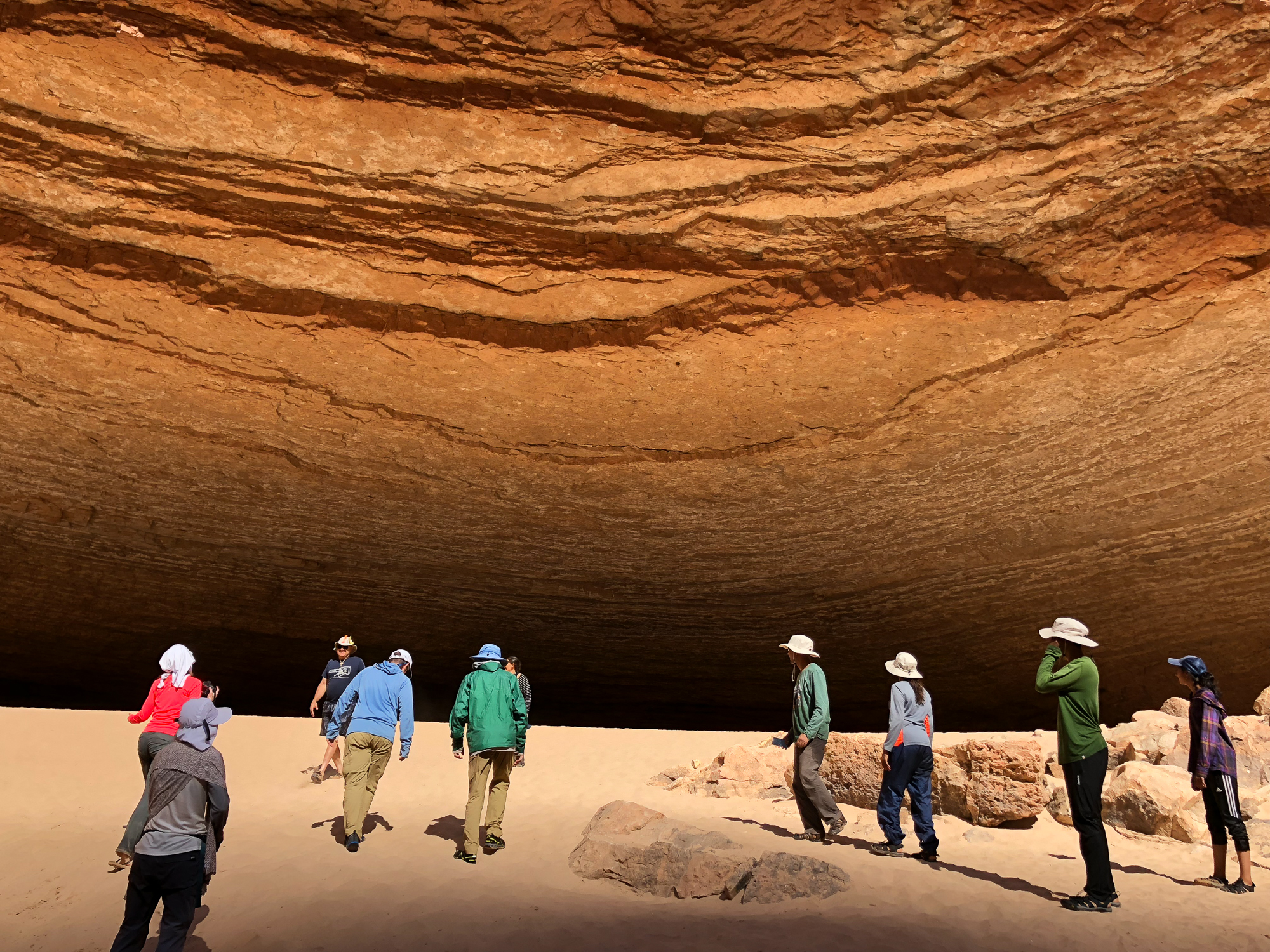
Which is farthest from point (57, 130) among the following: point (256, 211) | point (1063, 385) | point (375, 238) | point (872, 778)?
point (1063, 385)

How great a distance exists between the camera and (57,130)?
A: 4.93m

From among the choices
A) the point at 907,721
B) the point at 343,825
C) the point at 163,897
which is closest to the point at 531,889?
the point at 163,897

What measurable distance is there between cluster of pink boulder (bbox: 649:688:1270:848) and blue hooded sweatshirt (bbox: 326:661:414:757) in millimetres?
2634

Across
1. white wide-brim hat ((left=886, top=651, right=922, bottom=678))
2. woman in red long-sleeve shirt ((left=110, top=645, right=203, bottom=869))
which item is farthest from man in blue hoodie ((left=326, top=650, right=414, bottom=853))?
white wide-brim hat ((left=886, top=651, right=922, bottom=678))

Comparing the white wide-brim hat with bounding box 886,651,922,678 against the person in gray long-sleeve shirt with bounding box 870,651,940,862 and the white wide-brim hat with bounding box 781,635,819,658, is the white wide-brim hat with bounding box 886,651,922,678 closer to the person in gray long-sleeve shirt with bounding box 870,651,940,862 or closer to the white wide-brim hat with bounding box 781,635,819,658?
the person in gray long-sleeve shirt with bounding box 870,651,940,862

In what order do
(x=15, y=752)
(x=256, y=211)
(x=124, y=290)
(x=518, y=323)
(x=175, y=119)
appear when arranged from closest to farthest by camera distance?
1. (x=175, y=119)
2. (x=256, y=211)
3. (x=124, y=290)
4. (x=518, y=323)
5. (x=15, y=752)

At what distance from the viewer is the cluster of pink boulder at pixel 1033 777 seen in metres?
5.34

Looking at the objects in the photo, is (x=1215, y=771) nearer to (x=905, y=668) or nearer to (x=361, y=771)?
(x=905, y=668)

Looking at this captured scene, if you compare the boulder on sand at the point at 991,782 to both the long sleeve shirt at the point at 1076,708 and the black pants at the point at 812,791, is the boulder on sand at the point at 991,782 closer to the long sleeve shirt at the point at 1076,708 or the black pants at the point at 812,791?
the black pants at the point at 812,791

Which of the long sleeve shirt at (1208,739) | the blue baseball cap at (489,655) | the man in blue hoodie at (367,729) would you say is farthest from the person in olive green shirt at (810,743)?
the man in blue hoodie at (367,729)

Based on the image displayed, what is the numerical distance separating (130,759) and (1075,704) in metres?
7.82

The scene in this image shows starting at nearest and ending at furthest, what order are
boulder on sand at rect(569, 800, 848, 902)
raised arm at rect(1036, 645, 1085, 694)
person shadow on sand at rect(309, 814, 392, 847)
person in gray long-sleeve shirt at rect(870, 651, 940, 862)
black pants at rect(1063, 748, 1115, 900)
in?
1. black pants at rect(1063, 748, 1115, 900)
2. raised arm at rect(1036, 645, 1085, 694)
3. boulder on sand at rect(569, 800, 848, 902)
4. person in gray long-sleeve shirt at rect(870, 651, 940, 862)
5. person shadow on sand at rect(309, 814, 392, 847)

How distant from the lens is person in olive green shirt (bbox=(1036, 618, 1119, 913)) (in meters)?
3.83

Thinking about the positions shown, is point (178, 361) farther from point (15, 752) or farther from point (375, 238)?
point (15, 752)
